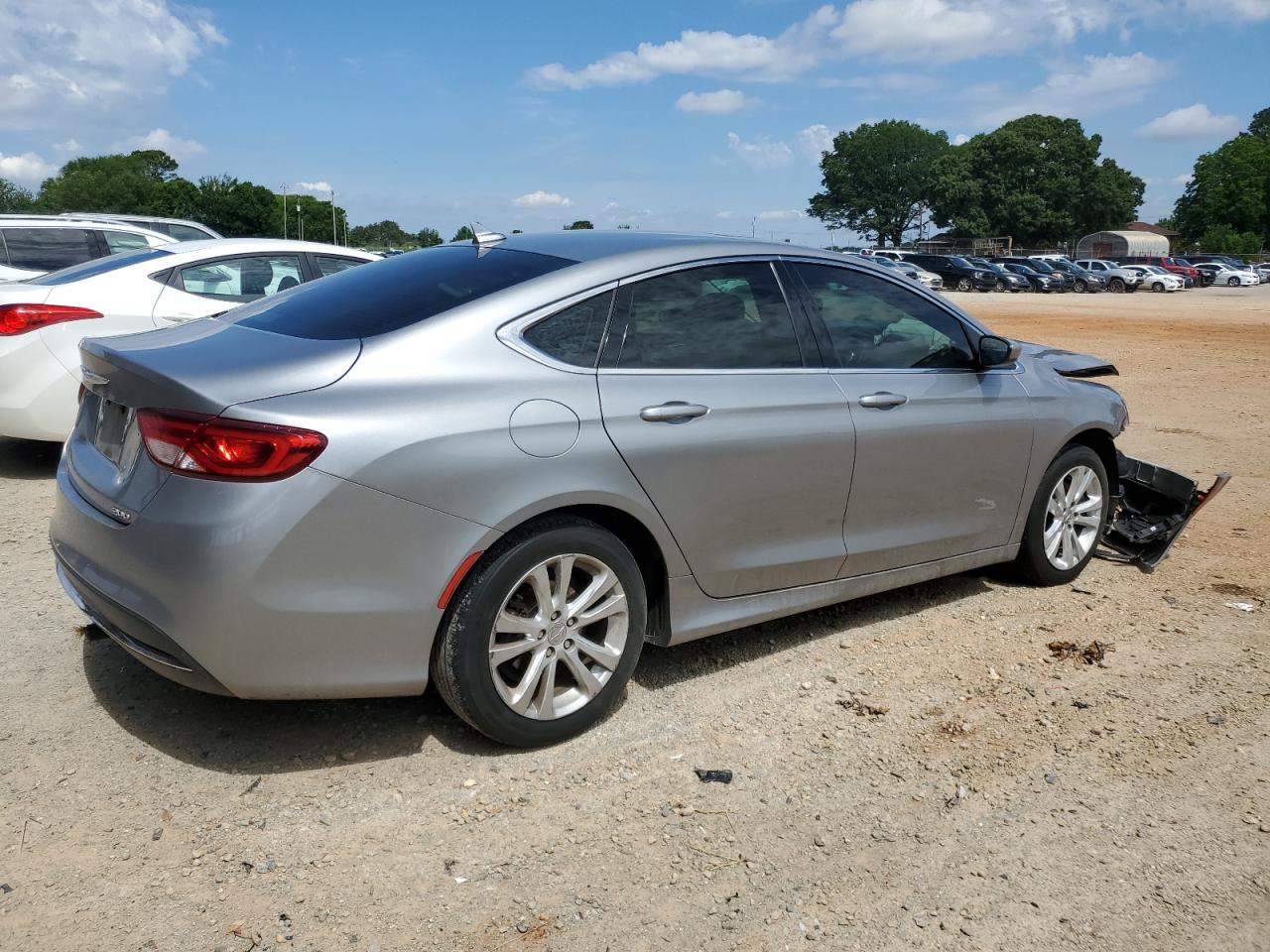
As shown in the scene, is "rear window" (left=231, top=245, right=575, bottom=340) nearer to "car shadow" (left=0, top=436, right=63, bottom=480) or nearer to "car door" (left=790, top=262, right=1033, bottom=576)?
"car door" (left=790, top=262, right=1033, bottom=576)

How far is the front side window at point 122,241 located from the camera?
10.1 meters

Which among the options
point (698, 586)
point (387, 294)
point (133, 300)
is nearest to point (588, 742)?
point (698, 586)

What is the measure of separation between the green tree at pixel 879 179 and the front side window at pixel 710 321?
398 feet

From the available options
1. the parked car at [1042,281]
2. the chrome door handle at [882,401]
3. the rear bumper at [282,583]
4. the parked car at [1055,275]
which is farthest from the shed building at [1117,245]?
the rear bumper at [282,583]

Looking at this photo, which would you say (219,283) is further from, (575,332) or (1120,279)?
(1120,279)

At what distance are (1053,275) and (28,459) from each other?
171ft

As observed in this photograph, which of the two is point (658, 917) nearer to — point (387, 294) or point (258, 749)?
point (258, 749)

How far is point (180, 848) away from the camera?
2934 mm

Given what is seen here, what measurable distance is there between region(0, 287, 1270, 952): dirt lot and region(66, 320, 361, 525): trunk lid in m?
0.88

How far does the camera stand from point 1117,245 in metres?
94.8

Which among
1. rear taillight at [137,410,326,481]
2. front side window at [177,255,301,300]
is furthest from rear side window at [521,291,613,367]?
front side window at [177,255,301,300]

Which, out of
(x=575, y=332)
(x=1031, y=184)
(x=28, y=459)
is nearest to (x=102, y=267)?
(x=28, y=459)

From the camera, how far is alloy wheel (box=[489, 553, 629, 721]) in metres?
3.37

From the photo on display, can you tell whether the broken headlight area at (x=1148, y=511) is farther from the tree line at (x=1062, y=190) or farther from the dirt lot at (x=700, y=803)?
the tree line at (x=1062, y=190)
